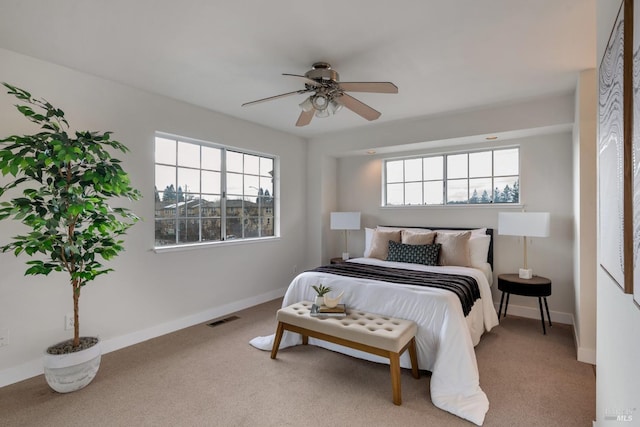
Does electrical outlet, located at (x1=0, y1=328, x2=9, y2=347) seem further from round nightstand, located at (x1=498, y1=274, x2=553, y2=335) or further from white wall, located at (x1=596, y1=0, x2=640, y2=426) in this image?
round nightstand, located at (x1=498, y1=274, x2=553, y2=335)

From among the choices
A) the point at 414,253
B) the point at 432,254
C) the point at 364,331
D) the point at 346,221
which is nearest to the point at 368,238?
the point at 346,221

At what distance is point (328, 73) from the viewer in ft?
8.36

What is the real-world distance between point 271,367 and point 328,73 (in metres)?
2.43

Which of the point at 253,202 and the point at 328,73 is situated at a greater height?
the point at 328,73

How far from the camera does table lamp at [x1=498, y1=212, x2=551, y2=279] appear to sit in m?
3.39

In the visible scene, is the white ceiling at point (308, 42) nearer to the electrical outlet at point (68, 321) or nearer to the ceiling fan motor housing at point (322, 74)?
the ceiling fan motor housing at point (322, 74)

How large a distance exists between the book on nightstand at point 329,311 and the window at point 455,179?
2.66 m

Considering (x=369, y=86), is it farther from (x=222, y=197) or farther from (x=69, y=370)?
(x=69, y=370)

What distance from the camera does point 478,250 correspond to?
3855mm

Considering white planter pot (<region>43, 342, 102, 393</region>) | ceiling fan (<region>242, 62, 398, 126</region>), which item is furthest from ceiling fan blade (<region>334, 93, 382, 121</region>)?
Answer: white planter pot (<region>43, 342, 102, 393</region>)

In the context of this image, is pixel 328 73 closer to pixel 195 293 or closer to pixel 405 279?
pixel 405 279

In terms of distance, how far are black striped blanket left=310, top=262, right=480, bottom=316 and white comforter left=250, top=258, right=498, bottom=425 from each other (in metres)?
0.12

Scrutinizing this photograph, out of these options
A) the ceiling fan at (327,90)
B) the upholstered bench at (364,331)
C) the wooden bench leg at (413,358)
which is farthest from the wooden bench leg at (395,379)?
the ceiling fan at (327,90)

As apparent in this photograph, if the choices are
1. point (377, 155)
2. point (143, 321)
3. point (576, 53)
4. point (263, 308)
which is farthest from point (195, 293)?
point (576, 53)
